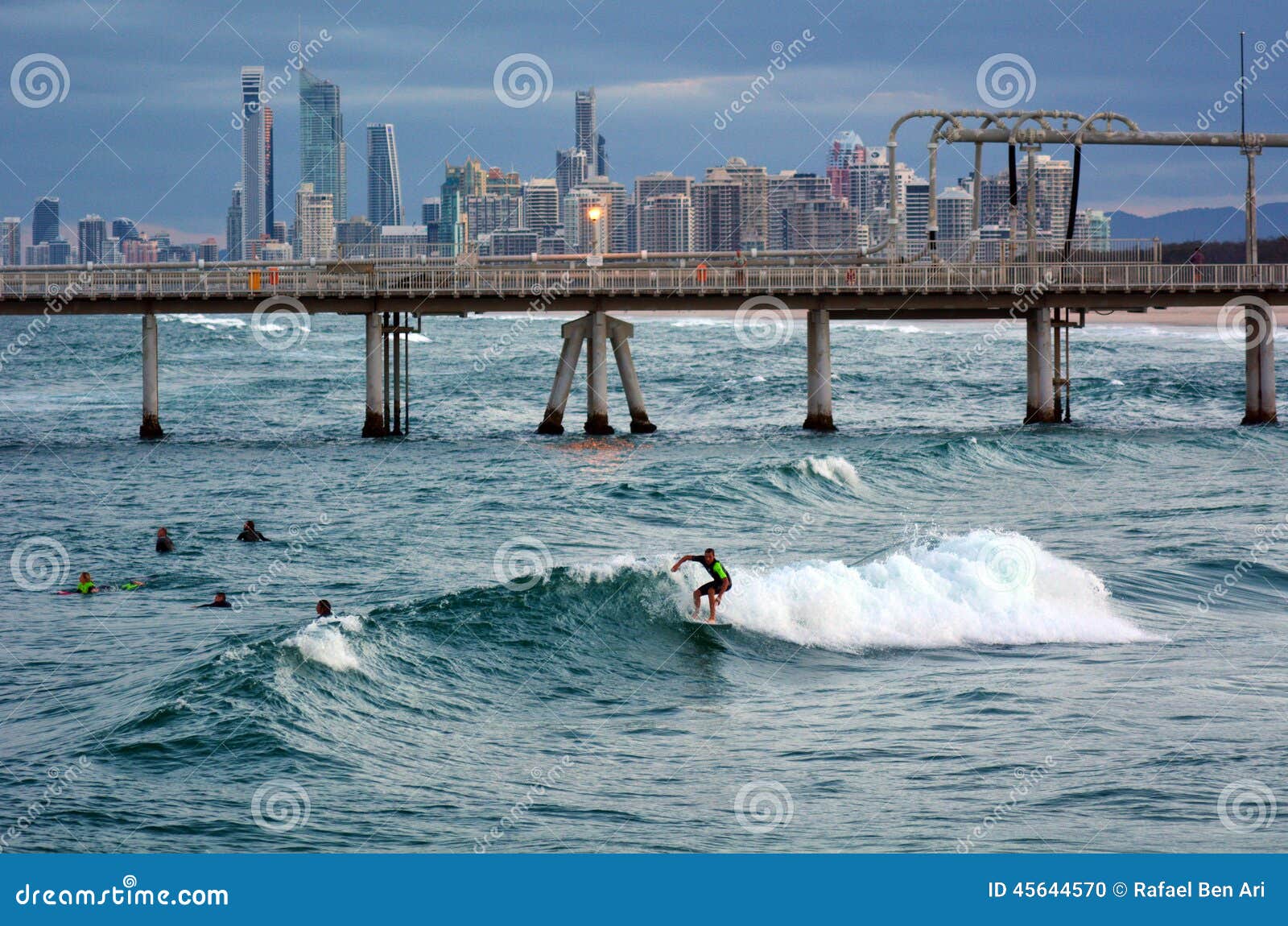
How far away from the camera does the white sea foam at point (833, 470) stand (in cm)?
4812

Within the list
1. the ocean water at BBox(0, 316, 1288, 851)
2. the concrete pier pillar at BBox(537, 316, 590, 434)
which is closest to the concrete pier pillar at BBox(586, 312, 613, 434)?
the concrete pier pillar at BBox(537, 316, 590, 434)

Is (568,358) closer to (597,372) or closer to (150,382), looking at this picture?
(597,372)

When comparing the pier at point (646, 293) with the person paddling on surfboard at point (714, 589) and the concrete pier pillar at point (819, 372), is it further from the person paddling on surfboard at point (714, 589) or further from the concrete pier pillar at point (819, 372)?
the person paddling on surfboard at point (714, 589)

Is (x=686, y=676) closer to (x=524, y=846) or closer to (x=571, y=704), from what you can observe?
(x=571, y=704)

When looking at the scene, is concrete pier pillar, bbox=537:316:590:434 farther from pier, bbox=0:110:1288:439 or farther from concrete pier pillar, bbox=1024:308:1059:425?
concrete pier pillar, bbox=1024:308:1059:425

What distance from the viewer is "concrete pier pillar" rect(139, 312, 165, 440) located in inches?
2330

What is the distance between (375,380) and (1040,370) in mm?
24234

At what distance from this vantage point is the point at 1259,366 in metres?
60.0

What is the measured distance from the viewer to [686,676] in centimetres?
2542

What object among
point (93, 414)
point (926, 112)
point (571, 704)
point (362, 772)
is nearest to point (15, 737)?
point (362, 772)

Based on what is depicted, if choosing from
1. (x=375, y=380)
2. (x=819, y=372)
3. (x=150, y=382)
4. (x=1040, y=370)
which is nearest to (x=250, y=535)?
(x=375, y=380)

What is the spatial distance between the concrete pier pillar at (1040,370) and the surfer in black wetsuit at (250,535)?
3085 cm

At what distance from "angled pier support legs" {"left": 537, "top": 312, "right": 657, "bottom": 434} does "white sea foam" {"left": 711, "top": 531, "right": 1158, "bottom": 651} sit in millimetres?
26664

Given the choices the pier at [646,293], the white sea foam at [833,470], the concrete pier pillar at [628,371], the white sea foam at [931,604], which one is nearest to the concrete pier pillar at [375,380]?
the pier at [646,293]
